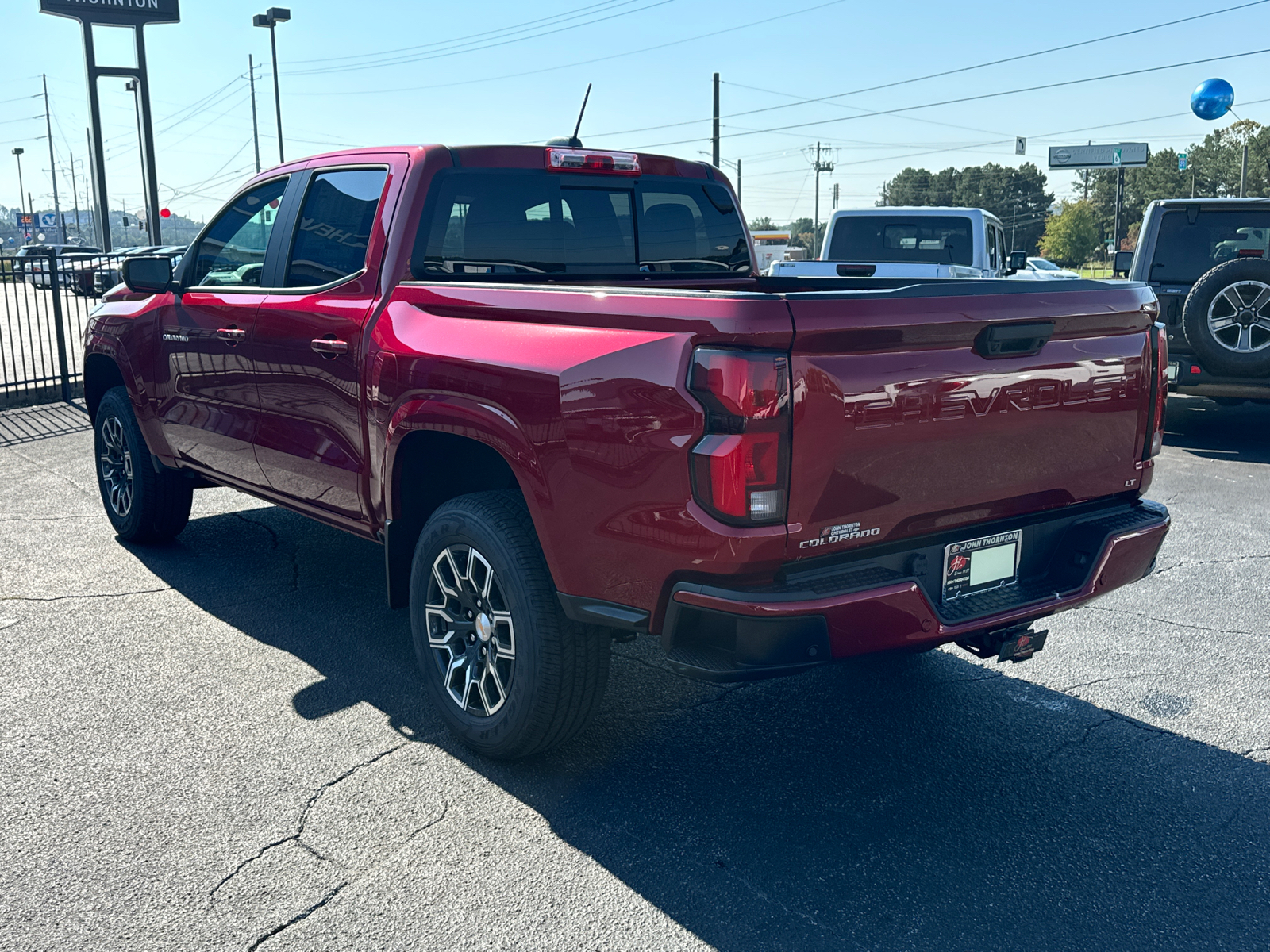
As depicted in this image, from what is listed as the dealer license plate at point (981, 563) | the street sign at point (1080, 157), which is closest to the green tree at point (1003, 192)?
the street sign at point (1080, 157)

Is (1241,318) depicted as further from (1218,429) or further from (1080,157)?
(1080,157)

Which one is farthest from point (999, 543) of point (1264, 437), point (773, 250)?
point (773, 250)

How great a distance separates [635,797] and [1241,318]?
7.32 meters

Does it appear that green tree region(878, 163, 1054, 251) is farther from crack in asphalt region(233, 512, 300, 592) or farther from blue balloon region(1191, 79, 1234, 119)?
crack in asphalt region(233, 512, 300, 592)

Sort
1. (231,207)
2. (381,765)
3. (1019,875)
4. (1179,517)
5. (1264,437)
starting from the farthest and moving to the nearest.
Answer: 1. (1264,437)
2. (1179,517)
3. (231,207)
4. (381,765)
5. (1019,875)

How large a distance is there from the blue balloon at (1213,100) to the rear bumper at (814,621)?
71.7 feet

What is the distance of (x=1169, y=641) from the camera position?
4617 mm

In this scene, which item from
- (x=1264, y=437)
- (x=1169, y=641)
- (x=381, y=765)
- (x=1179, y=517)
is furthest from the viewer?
(x=1264, y=437)

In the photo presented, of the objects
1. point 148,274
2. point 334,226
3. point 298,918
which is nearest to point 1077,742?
point 298,918

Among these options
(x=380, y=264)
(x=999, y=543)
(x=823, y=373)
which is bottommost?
(x=999, y=543)

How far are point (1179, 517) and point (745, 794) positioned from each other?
4.71 metres

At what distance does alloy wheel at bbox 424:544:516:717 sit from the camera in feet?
11.1

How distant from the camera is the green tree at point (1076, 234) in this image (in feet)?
376

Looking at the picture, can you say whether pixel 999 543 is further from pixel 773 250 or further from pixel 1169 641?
pixel 773 250
